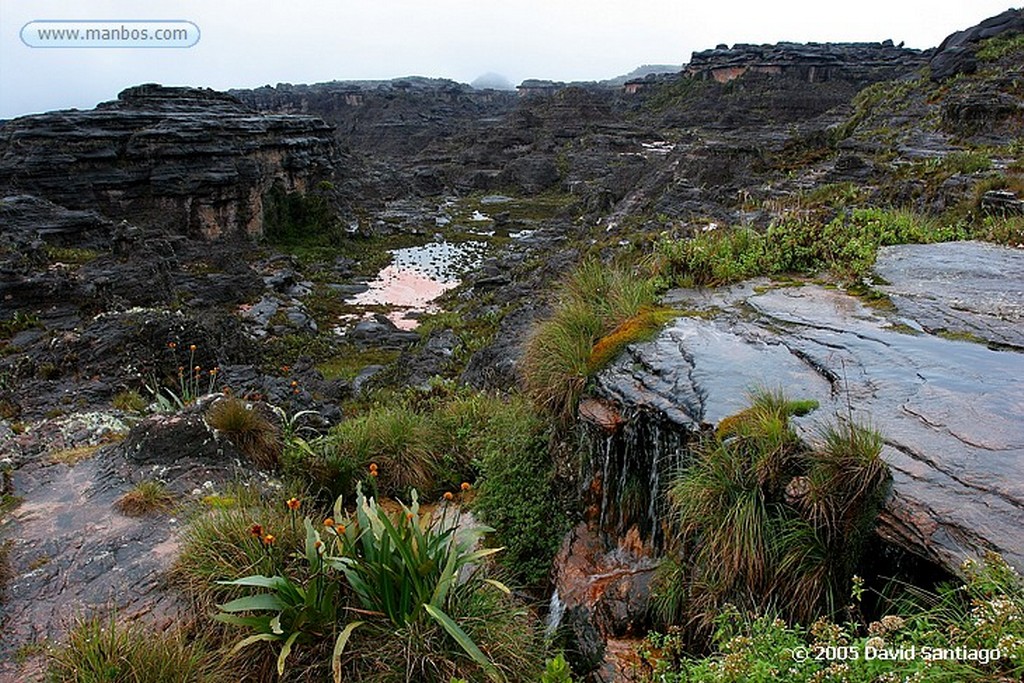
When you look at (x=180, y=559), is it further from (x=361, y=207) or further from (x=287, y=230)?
(x=361, y=207)

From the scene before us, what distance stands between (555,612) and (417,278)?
30475 millimetres

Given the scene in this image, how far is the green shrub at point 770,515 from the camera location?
3557 millimetres

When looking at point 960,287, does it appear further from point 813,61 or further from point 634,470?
A: point 813,61

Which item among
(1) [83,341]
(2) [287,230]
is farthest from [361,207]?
(1) [83,341]

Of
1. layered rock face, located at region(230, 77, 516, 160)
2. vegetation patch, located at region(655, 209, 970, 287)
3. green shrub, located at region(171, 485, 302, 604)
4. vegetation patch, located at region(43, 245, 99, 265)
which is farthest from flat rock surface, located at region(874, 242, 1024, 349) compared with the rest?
layered rock face, located at region(230, 77, 516, 160)

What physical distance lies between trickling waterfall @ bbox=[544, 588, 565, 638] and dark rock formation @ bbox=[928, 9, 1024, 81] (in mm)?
34386

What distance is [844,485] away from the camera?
141 inches

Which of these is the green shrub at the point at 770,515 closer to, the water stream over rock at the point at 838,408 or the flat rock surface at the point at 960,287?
the water stream over rock at the point at 838,408

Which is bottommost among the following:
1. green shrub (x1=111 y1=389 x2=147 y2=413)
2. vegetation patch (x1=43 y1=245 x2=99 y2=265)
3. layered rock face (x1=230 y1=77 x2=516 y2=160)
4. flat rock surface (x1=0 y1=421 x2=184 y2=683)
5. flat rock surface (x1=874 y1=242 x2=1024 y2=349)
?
green shrub (x1=111 y1=389 x2=147 y2=413)

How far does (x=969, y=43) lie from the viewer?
32.6 meters

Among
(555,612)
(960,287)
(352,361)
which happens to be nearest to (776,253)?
(960,287)

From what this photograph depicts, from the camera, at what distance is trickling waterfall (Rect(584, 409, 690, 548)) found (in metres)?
4.72

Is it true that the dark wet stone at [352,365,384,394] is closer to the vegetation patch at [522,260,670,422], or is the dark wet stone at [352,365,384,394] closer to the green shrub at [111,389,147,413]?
the green shrub at [111,389,147,413]

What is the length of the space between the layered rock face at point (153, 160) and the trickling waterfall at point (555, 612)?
31.9 meters
